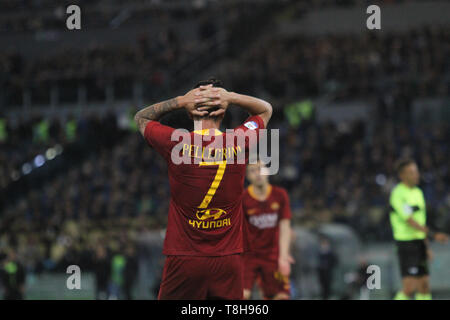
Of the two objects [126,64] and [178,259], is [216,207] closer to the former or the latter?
[178,259]

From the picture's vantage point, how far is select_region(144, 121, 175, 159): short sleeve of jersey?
4484 mm

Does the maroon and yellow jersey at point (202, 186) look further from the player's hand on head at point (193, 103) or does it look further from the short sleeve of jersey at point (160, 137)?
the player's hand on head at point (193, 103)

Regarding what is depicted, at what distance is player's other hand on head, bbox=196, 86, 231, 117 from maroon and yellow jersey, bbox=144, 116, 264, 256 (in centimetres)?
16

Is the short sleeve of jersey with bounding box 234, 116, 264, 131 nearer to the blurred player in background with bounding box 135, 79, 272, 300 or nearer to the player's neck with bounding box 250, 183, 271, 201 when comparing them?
the blurred player in background with bounding box 135, 79, 272, 300

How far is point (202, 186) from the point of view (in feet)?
14.5

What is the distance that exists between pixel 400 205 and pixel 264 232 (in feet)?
6.36

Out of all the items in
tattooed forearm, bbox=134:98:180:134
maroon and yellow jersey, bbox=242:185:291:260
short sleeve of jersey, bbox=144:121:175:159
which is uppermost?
tattooed forearm, bbox=134:98:180:134

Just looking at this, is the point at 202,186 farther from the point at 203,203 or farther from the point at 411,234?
the point at 411,234

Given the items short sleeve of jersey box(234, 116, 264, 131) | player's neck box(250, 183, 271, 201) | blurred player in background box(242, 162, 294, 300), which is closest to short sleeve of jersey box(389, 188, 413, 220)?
blurred player in background box(242, 162, 294, 300)

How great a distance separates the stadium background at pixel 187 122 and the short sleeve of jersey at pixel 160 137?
9369 mm

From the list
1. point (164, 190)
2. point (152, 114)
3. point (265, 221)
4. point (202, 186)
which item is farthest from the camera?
point (164, 190)

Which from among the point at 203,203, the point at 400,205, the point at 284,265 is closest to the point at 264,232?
the point at 284,265

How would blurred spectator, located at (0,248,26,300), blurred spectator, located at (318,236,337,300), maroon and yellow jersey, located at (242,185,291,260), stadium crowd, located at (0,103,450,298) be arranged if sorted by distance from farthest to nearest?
stadium crowd, located at (0,103,450,298), blurred spectator, located at (318,236,337,300), blurred spectator, located at (0,248,26,300), maroon and yellow jersey, located at (242,185,291,260)

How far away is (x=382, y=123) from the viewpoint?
19.4m
